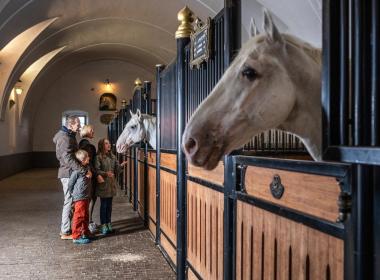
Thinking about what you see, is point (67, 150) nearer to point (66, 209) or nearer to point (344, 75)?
point (66, 209)

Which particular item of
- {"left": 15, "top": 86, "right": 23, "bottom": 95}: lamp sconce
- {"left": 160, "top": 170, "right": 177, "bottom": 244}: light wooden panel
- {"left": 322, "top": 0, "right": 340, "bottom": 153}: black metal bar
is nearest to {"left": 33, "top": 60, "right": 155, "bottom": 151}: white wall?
{"left": 15, "top": 86, "right": 23, "bottom": 95}: lamp sconce

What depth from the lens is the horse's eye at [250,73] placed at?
154 centimetres

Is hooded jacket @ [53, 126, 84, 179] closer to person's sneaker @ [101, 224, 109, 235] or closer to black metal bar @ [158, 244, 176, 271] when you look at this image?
person's sneaker @ [101, 224, 109, 235]

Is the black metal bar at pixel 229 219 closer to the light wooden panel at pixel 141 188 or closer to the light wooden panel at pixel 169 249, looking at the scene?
the light wooden panel at pixel 169 249

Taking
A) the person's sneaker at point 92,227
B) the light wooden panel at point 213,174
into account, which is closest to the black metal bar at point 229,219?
the light wooden panel at point 213,174

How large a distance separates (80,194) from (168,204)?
1246 millimetres

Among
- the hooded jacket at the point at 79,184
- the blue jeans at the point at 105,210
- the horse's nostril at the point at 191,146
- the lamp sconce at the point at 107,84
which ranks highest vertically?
the lamp sconce at the point at 107,84

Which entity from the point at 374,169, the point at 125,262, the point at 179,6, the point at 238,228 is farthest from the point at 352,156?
the point at 179,6

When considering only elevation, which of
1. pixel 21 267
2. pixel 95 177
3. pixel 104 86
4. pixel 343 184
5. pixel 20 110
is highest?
pixel 104 86

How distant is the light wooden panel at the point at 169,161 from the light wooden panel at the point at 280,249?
171 cm

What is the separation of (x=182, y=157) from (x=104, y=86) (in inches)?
674

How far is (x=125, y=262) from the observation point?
418 centimetres

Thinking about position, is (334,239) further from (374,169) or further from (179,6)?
(179,6)

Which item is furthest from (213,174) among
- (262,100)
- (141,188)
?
(141,188)
